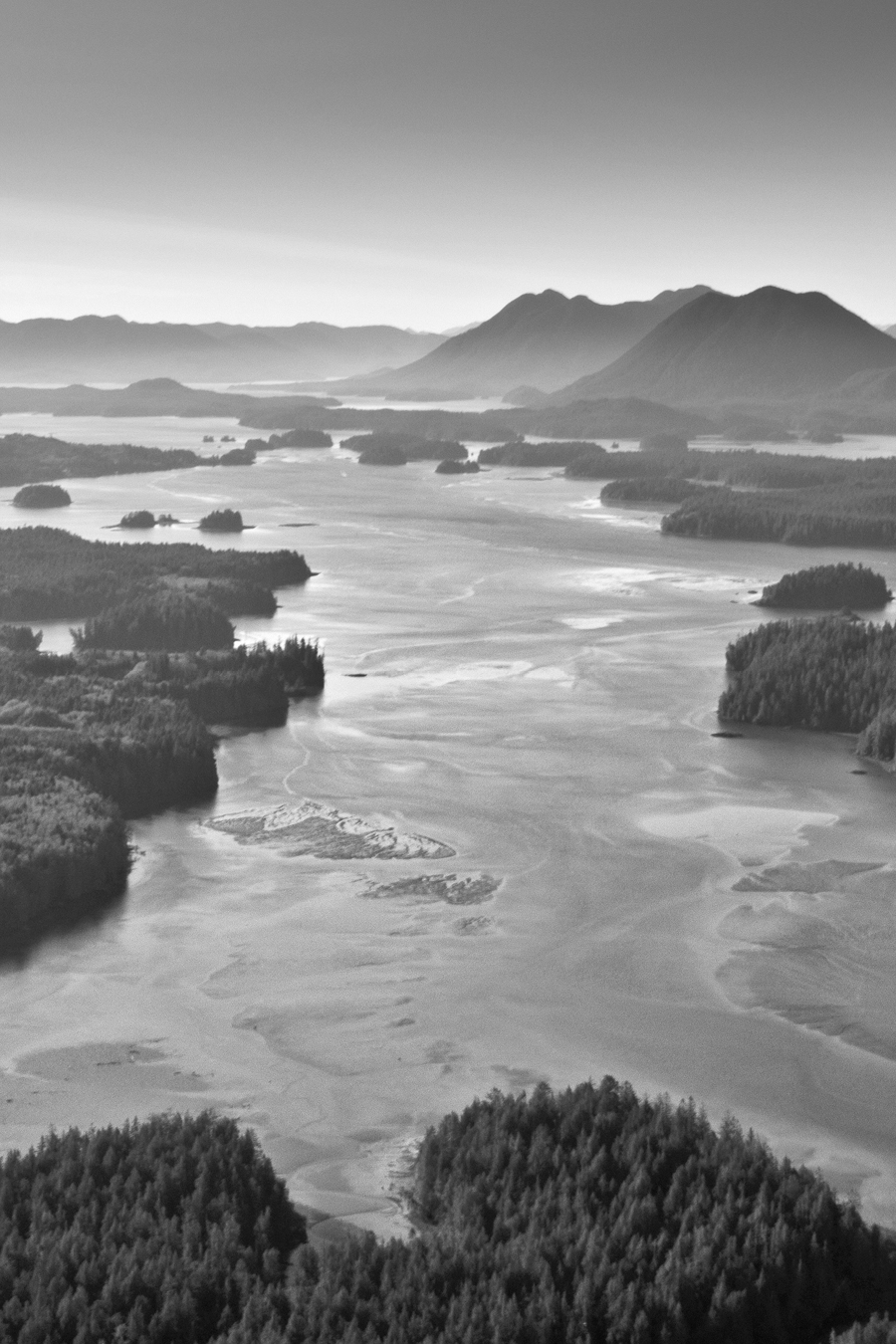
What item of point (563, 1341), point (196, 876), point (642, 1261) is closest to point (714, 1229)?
point (642, 1261)

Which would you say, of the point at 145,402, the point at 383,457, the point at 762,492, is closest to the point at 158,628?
the point at 762,492

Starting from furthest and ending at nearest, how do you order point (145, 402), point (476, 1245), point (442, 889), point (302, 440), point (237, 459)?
point (145, 402), point (302, 440), point (237, 459), point (442, 889), point (476, 1245)

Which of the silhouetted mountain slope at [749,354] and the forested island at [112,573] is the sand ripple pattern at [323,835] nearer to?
the forested island at [112,573]

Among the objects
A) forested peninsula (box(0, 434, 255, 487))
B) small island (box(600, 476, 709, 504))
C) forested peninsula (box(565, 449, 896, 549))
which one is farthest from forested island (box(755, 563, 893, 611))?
forested peninsula (box(0, 434, 255, 487))

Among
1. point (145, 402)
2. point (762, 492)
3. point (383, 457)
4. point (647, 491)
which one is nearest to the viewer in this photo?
point (762, 492)

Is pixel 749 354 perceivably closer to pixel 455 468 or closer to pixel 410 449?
pixel 410 449

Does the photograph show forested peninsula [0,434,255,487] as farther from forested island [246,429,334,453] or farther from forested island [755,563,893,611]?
forested island [755,563,893,611]

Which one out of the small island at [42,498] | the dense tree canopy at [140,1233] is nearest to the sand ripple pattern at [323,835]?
the dense tree canopy at [140,1233]
